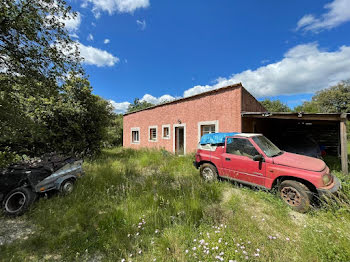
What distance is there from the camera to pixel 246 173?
4.24 metres

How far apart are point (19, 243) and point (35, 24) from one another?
542 cm

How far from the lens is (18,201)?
12.0 feet

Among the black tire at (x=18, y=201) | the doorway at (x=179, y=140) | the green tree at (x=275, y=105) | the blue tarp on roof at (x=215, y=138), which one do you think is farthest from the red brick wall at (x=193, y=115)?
the green tree at (x=275, y=105)

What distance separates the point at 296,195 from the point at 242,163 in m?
1.38

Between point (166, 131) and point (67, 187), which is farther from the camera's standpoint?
point (166, 131)

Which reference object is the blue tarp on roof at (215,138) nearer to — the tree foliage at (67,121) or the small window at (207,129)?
the small window at (207,129)

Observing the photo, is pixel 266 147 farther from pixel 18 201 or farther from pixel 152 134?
pixel 152 134

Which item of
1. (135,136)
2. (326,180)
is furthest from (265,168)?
(135,136)

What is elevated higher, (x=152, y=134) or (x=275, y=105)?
(x=275, y=105)

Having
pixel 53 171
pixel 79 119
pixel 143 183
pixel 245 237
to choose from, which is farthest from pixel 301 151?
pixel 79 119

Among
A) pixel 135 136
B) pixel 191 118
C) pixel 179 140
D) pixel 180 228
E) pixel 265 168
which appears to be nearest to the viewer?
pixel 180 228

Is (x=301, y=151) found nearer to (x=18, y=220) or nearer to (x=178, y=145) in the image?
(x=178, y=145)

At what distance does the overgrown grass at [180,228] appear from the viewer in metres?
2.11

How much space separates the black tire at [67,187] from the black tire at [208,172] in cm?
443
